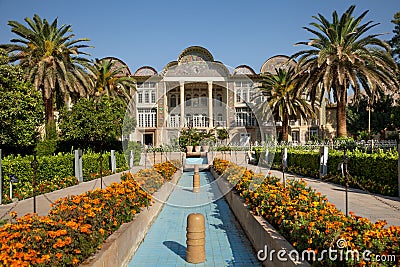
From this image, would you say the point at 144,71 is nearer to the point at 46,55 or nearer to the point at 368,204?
the point at 46,55

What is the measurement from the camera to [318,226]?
158 inches

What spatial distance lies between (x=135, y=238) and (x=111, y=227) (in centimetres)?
102

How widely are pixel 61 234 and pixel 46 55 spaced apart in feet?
59.2

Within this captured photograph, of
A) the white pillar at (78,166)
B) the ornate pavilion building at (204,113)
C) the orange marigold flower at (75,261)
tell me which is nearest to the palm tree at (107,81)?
the white pillar at (78,166)

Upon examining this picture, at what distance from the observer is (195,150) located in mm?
31875

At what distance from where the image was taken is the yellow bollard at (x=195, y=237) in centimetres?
534

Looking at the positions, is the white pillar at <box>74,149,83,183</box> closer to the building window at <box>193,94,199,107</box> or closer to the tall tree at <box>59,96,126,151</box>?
the tall tree at <box>59,96,126,151</box>

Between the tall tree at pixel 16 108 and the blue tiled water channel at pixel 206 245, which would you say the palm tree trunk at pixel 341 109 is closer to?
the blue tiled water channel at pixel 206 245

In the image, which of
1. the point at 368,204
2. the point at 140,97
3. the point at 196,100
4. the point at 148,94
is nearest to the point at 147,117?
the point at 140,97

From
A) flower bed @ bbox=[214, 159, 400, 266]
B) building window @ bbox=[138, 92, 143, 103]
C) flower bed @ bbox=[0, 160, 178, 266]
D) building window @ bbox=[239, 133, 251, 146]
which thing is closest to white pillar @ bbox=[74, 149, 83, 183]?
flower bed @ bbox=[0, 160, 178, 266]

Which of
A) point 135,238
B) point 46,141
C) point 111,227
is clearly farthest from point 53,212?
point 46,141

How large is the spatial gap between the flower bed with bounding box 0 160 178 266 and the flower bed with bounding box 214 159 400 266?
2.28m

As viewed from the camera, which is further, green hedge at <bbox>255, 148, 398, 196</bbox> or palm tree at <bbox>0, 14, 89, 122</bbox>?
palm tree at <bbox>0, 14, 89, 122</bbox>

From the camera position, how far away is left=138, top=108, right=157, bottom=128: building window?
148ft
